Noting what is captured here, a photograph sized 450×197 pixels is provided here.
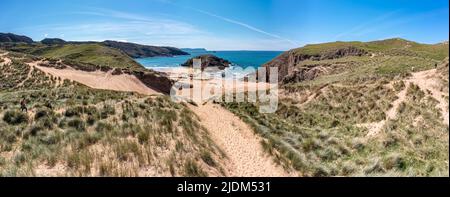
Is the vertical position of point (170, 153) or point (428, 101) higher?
point (428, 101)

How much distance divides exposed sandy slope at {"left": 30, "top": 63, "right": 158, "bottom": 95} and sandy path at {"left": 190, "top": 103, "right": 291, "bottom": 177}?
21.7 meters

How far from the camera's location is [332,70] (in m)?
51.1

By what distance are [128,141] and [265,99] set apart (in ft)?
63.4

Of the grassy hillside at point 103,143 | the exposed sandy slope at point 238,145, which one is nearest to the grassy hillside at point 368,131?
the exposed sandy slope at point 238,145

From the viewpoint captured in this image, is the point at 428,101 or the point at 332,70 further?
the point at 332,70

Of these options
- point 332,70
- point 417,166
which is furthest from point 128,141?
point 332,70

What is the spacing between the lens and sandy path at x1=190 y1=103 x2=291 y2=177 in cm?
1069

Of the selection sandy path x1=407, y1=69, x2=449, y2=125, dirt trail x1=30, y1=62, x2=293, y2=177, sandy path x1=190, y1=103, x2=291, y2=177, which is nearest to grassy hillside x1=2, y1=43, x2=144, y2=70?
dirt trail x1=30, y1=62, x2=293, y2=177

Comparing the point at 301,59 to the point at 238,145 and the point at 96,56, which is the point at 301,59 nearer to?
the point at 96,56

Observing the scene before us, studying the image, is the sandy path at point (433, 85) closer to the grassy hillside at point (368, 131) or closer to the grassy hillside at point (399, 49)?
the grassy hillside at point (368, 131)

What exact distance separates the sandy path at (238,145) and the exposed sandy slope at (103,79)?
2170 centimetres

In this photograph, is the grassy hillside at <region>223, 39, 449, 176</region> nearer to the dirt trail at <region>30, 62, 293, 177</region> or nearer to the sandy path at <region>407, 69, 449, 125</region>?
the sandy path at <region>407, 69, 449, 125</region>

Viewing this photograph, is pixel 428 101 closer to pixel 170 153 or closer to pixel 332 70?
pixel 170 153

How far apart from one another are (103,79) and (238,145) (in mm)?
32388
